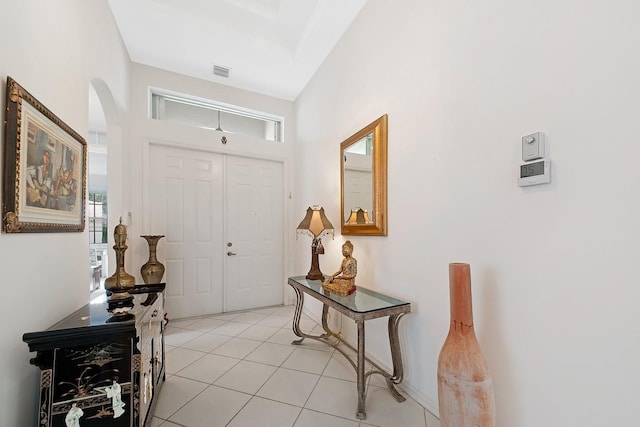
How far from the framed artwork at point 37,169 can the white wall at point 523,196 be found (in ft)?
6.86

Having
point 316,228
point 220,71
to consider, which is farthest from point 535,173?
point 220,71

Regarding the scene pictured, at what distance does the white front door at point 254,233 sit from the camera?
3.75m

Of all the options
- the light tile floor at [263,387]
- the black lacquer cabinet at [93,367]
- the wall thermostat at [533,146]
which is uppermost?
the wall thermostat at [533,146]

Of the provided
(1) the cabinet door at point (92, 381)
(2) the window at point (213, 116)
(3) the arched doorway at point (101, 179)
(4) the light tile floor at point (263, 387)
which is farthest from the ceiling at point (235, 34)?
(4) the light tile floor at point (263, 387)

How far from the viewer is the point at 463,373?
4.03 ft

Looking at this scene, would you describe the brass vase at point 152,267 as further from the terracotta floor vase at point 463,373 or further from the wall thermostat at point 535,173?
the wall thermostat at point 535,173

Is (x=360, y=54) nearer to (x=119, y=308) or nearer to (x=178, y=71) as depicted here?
(x=178, y=71)

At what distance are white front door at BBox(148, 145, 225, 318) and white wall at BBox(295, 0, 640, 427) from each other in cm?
251

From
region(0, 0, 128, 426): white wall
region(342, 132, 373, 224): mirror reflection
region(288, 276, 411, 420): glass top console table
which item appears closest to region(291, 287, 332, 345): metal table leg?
region(288, 276, 411, 420): glass top console table

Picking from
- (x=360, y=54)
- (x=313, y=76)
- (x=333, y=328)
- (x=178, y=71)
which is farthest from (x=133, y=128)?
(x=333, y=328)

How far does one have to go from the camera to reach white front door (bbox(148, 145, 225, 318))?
3354 millimetres

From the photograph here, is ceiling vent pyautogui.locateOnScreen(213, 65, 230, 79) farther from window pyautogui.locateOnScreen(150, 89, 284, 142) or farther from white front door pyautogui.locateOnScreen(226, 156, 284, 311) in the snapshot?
white front door pyautogui.locateOnScreen(226, 156, 284, 311)

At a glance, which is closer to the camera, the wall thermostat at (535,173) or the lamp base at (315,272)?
the wall thermostat at (535,173)

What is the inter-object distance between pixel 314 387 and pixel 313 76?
139 inches
